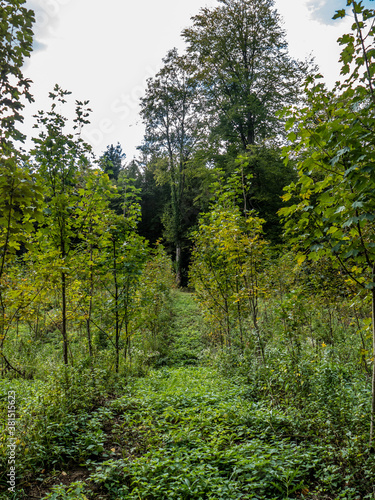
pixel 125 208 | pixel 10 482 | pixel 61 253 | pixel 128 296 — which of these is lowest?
pixel 10 482

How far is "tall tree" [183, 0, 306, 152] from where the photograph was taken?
49.5 feet

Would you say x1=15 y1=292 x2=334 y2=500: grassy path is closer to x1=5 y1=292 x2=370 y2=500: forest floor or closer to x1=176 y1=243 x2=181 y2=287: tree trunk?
x1=5 y1=292 x2=370 y2=500: forest floor

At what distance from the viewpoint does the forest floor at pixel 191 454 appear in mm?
2164

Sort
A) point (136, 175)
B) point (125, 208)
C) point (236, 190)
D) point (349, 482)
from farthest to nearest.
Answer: point (136, 175)
point (236, 190)
point (125, 208)
point (349, 482)

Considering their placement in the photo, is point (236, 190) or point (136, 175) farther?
point (136, 175)

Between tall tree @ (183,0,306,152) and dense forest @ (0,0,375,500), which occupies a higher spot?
→ tall tree @ (183,0,306,152)

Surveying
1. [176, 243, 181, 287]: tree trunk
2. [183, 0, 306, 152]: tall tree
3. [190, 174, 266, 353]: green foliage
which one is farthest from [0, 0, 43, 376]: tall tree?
[176, 243, 181, 287]: tree trunk

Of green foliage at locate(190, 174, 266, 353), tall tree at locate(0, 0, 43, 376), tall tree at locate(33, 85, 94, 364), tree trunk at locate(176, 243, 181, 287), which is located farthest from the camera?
tree trunk at locate(176, 243, 181, 287)

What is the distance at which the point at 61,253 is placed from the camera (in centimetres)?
399

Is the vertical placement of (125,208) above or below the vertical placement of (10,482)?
above

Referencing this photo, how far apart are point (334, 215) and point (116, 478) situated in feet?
8.91

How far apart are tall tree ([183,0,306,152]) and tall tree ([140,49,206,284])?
13.3ft

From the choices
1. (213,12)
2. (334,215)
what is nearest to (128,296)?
(334,215)

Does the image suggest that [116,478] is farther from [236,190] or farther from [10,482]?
[236,190]
